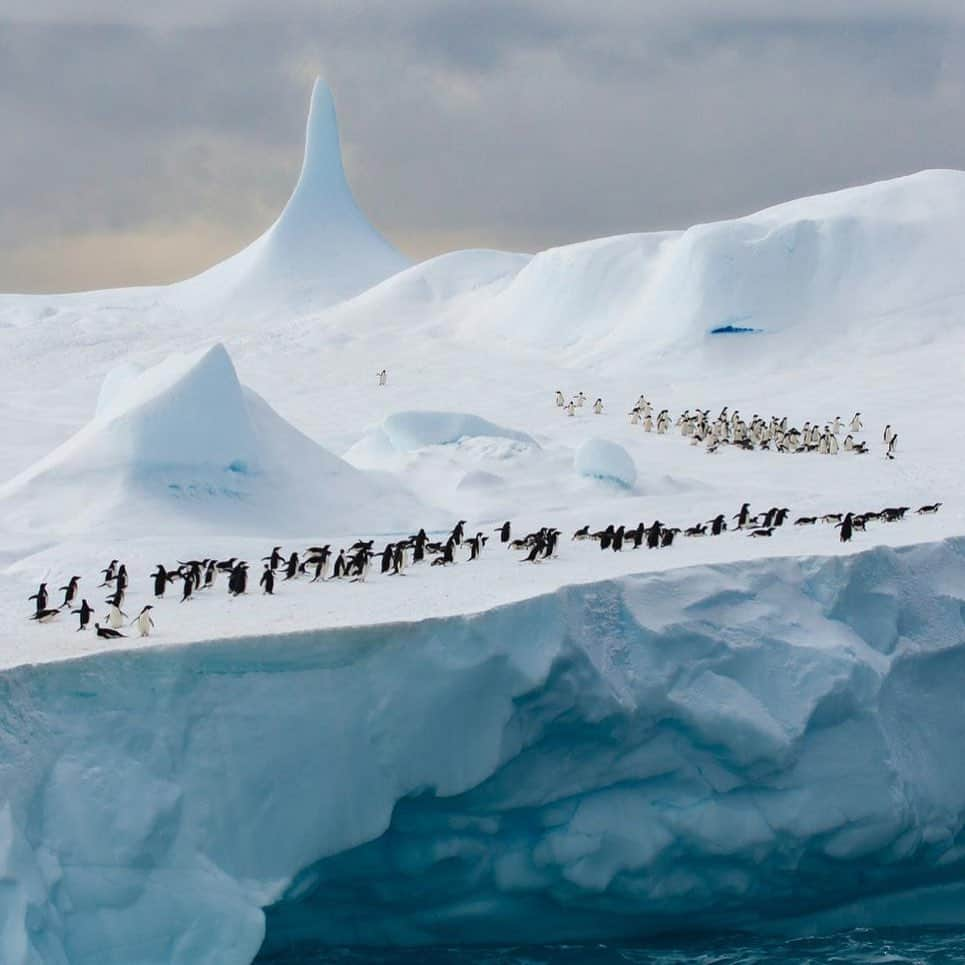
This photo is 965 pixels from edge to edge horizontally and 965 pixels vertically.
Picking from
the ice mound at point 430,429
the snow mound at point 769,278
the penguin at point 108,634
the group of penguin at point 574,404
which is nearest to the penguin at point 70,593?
the penguin at point 108,634

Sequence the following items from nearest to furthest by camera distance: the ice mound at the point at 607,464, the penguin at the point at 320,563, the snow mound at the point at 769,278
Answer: the penguin at the point at 320,563, the ice mound at the point at 607,464, the snow mound at the point at 769,278

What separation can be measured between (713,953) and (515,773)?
2.49 metres

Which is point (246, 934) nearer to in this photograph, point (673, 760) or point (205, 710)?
point (205, 710)

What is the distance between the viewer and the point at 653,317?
A: 38.5 m

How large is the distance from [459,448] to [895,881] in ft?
38.4

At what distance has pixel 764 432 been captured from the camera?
93.1 feet

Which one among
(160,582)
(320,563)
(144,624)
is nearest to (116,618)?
(144,624)

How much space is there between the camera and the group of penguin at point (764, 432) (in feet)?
89.6

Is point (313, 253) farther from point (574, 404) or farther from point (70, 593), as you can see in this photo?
point (70, 593)

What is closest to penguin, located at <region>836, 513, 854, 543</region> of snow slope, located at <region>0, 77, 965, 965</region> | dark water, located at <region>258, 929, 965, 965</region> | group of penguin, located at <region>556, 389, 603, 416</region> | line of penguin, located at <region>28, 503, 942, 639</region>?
line of penguin, located at <region>28, 503, 942, 639</region>

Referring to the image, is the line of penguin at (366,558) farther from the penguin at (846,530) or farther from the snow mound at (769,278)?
the snow mound at (769,278)

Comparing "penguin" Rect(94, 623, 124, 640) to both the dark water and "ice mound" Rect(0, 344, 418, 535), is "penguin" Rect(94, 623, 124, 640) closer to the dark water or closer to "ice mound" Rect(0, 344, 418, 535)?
the dark water

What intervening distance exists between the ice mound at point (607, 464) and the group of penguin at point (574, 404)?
28.0ft

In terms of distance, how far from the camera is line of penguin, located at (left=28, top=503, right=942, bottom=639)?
14.7 metres
